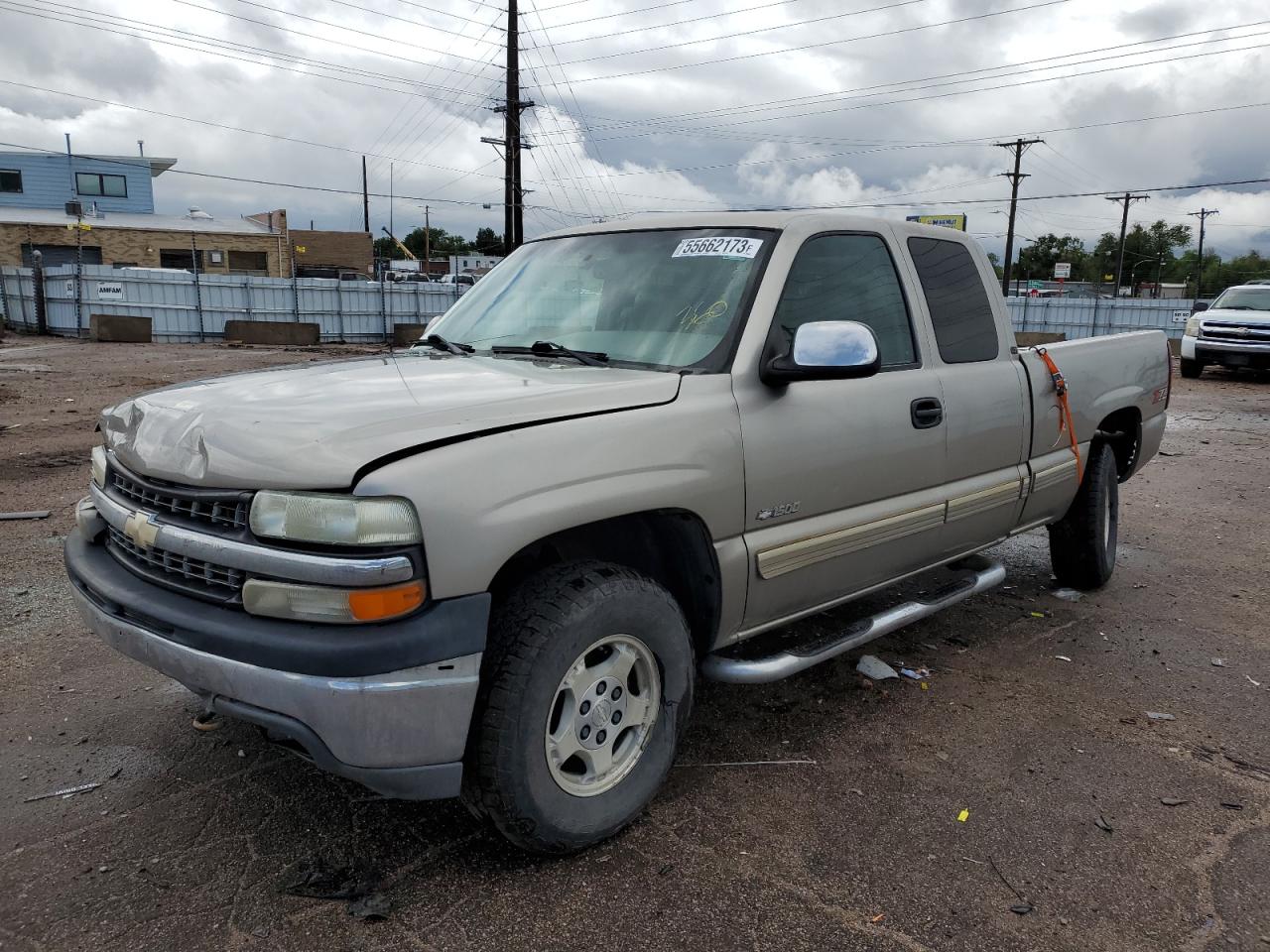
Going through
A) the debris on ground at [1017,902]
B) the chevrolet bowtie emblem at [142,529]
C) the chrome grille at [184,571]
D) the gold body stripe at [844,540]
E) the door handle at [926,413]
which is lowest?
the debris on ground at [1017,902]

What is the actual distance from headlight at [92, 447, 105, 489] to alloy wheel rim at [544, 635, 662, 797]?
1.63 m

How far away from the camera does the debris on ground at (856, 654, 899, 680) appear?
4016 mm

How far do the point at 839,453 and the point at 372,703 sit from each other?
70.5 inches

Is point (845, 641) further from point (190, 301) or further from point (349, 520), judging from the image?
point (190, 301)

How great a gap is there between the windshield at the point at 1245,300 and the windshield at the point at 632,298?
59.1 feet

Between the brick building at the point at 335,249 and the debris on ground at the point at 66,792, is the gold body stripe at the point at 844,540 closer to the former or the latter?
the debris on ground at the point at 66,792

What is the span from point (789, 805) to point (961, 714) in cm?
107

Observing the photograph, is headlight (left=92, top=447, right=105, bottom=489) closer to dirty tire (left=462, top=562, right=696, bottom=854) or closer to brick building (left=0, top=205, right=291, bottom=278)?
dirty tire (left=462, top=562, right=696, bottom=854)

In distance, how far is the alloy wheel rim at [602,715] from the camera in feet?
8.28

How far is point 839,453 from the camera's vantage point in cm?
321

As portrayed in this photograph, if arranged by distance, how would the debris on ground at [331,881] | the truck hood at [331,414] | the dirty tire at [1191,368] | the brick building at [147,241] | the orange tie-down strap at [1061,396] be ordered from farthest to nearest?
the brick building at [147,241] < the dirty tire at [1191,368] < the orange tie-down strap at [1061,396] < the debris on ground at [331,881] < the truck hood at [331,414]

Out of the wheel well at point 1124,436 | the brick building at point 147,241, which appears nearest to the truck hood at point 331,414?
the wheel well at point 1124,436

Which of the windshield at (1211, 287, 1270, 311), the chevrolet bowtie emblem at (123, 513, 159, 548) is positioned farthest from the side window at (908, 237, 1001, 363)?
the windshield at (1211, 287, 1270, 311)

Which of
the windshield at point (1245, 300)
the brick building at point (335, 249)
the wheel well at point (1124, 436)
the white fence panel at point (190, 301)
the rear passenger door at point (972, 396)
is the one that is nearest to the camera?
the rear passenger door at point (972, 396)
